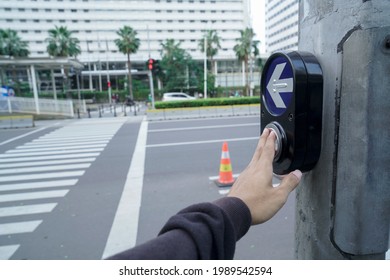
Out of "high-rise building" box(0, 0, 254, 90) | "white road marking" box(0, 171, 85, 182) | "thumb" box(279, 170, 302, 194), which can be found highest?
"high-rise building" box(0, 0, 254, 90)

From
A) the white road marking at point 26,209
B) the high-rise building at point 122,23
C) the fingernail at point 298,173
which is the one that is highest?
the high-rise building at point 122,23

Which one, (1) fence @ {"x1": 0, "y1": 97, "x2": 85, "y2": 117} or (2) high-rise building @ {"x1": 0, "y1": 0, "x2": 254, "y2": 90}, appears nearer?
(1) fence @ {"x1": 0, "y1": 97, "x2": 85, "y2": 117}

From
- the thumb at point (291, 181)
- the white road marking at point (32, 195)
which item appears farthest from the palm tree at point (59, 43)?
the thumb at point (291, 181)

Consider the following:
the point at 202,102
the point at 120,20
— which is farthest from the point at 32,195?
the point at 120,20

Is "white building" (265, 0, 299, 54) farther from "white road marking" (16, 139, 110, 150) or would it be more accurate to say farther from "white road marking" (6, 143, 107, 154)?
"white road marking" (6, 143, 107, 154)

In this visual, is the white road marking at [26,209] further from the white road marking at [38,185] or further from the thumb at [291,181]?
the thumb at [291,181]

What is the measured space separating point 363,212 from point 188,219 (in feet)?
1.73

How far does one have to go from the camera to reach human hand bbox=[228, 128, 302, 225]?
3.04 feet

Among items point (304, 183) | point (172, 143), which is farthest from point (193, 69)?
point (304, 183)

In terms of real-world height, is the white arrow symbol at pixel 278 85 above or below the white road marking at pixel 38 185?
above

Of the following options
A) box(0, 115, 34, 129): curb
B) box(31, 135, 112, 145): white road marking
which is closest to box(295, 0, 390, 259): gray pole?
box(31, 135, 112, 145): white road marking

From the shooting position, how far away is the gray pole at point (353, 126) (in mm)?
774

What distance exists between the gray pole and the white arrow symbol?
0.11m

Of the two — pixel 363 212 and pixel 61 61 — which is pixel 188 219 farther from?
pixel 61 61
